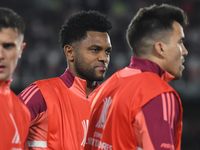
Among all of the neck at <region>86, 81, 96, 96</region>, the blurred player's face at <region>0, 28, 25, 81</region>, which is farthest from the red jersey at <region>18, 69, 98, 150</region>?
the blurred player's face at <region>0, 28, 25, 81</region>

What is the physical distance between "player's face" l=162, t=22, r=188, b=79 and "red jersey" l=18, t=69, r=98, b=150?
1.04 m

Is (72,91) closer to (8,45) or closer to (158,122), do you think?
(8,45)

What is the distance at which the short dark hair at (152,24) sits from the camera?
6.55ft

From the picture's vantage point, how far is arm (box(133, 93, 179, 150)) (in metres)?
1.65

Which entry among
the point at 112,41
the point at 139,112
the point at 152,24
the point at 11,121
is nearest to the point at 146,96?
the point at 139,112

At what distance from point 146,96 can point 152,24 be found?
570 mm

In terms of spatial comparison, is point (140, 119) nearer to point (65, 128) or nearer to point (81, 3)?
point (65, 128)

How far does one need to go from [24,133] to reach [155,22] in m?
1.11

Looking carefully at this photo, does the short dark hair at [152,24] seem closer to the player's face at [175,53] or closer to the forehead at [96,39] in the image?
the player's face at [175,53]

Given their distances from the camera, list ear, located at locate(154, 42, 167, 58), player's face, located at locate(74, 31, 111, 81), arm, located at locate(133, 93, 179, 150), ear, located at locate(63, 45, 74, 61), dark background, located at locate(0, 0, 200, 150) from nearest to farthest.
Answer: arm, located at locate(133, 93, 179, 150), ear, located at locate(154, 42, 167, 58), player's face, located at locate(74, 31, 111, 81), ear, located at locate(63, 45, 74, 61), dark background, located at locate(0, 0, 200, 150)

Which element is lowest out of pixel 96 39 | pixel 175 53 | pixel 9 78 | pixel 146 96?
pixel 146 96

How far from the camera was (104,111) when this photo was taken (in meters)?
1.98

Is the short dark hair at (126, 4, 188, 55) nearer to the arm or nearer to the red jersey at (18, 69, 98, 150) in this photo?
the arm

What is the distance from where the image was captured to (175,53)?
1.97 metres
